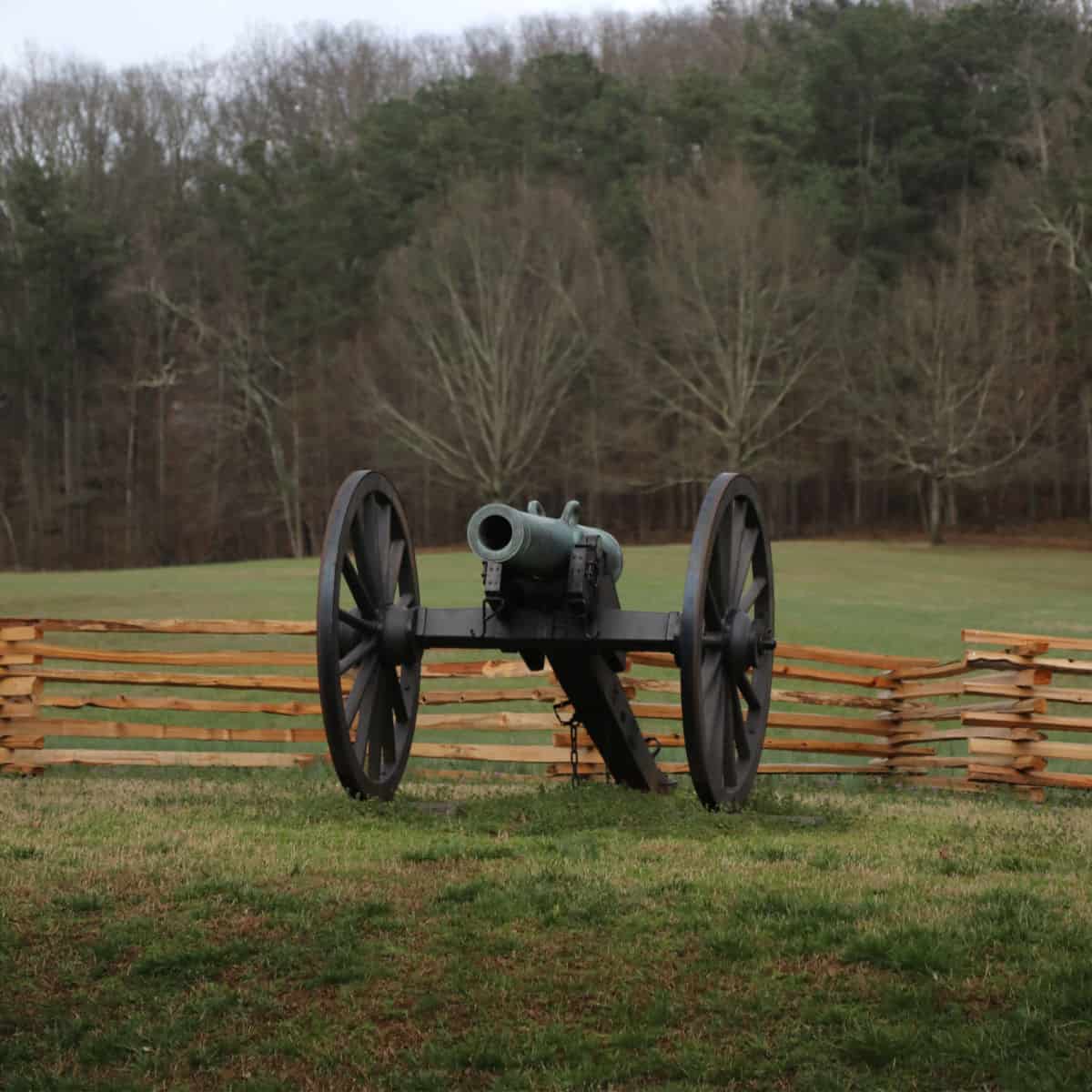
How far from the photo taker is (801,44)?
6688 cm

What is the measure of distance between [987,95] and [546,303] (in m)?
20.2

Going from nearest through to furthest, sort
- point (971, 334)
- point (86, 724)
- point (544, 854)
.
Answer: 1. point (544, 854)
2. point (86, 724)
3. point (971, 334)

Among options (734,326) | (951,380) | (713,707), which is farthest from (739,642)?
(734,326)

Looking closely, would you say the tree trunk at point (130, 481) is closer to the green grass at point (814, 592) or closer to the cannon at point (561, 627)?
the green grass at point (814, 592)

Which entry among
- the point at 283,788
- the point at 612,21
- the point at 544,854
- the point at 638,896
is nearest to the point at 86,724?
the point at 283,788

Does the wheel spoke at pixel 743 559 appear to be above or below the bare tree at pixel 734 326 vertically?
below

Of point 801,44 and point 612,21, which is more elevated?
point 612,21

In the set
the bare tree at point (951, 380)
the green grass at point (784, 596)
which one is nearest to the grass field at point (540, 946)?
the green grass at point (784, 596)

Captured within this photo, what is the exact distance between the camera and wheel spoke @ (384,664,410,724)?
8.98 m

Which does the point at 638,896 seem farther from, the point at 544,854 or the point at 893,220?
the point at 893,220

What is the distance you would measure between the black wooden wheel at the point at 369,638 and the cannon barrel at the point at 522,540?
75 centimetres

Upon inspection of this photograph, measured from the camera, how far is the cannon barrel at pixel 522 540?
7.74 metres

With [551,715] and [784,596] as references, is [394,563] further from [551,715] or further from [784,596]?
[784,596]

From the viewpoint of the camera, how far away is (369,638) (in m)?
8.79
